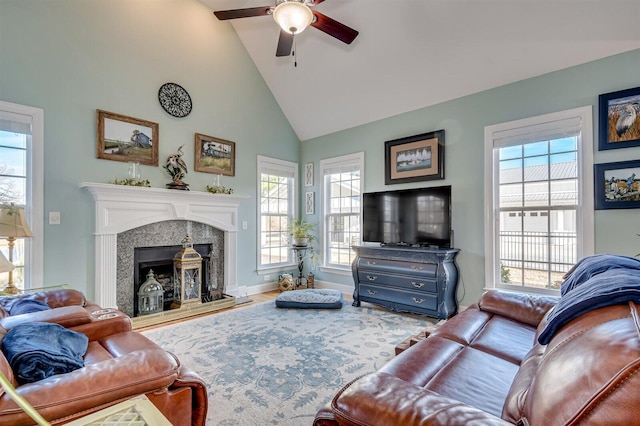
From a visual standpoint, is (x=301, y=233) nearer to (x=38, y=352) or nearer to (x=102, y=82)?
(x=102, y=82)

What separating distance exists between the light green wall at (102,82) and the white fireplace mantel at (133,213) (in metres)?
0.13

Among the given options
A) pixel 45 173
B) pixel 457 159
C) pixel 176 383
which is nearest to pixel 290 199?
pixel 457 159

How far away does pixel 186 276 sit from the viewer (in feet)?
13.3

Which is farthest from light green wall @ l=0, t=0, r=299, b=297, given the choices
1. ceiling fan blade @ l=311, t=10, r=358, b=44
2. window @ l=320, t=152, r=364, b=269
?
ceiling fan blade @ l=311, t=10, r=358, b=44

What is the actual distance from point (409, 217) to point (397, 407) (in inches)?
132

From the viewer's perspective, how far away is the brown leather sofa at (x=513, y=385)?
0.64 meters

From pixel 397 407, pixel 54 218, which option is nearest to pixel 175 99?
pixel 54 218

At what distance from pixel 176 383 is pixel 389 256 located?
10.2 feet

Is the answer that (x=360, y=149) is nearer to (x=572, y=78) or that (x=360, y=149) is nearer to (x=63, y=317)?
(x=572, y=78)

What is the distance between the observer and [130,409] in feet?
2.64

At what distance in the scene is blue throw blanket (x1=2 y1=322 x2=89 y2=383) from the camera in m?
1.21

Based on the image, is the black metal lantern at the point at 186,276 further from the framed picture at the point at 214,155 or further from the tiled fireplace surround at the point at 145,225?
the framed picture at the point at 214,155

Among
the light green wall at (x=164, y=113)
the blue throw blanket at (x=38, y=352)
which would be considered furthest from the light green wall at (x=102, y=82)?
the blue throw blanket at (x=38, y=352)

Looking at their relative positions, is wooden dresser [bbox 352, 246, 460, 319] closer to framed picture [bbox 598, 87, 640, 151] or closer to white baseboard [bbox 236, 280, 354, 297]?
white baseboard [bbox 236, 280, 354, 297]
